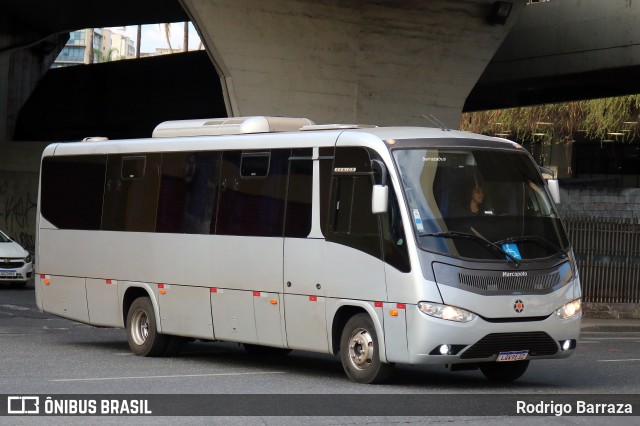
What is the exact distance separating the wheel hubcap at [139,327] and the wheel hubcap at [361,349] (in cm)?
423

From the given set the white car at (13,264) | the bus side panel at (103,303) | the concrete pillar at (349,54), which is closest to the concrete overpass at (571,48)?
the concrete pillar at (349,54)

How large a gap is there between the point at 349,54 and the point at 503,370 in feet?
55.0

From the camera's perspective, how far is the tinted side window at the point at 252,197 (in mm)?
15180

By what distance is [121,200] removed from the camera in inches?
706

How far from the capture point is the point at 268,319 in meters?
15.0

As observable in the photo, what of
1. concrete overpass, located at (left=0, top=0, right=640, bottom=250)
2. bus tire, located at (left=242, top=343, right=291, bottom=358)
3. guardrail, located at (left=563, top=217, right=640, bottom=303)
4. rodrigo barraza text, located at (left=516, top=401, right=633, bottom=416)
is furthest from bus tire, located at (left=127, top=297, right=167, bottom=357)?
guardrail, located at (left=563, top=217, right=640, bottom=303)

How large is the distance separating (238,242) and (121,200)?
291 centimetres

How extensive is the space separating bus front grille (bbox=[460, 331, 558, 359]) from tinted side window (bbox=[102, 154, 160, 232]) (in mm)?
5621

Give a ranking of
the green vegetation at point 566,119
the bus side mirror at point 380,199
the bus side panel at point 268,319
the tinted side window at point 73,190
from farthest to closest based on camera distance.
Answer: the green vegetation at point 566,119, the tinted side window at point 73,190, the bus side panel at point 268,319, the bus side mirror at point 380,199

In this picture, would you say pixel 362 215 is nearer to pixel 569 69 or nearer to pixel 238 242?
pixel 238 242

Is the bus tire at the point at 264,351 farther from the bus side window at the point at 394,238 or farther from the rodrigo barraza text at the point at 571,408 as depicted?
the rodrigo barraza text at the point at 571,408

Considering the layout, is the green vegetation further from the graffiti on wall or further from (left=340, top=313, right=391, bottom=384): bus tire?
(left=340, top=313, right=391, bottom=384): bus tire

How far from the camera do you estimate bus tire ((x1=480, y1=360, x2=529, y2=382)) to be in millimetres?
14320

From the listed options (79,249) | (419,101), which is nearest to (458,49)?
(419,101)
